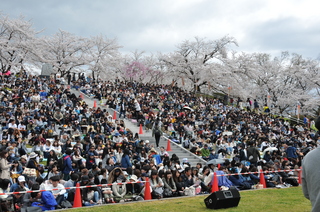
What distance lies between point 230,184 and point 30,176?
6763 mm

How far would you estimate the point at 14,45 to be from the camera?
36000 mm

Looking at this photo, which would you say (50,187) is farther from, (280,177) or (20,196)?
(280,177)

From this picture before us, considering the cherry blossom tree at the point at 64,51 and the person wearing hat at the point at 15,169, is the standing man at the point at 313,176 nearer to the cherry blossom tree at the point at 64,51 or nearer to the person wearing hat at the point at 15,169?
the person wearing hat at the point at 15,169

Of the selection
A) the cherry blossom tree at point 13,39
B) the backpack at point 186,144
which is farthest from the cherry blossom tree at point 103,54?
the backpack at point 186,144

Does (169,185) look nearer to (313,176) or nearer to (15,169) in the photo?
(15,169)

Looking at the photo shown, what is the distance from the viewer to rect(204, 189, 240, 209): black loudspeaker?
28.2 ft

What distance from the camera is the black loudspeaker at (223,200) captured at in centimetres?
861

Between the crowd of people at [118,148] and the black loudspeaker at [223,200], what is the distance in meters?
2.28

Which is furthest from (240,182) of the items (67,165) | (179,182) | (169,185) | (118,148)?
(67,165)

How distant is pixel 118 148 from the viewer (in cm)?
1407

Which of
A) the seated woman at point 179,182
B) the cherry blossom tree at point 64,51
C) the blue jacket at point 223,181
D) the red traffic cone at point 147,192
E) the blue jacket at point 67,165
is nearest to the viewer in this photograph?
the red traffic cone at point 147,192

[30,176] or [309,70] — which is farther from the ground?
[309,70]

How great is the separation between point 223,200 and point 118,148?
254 inches

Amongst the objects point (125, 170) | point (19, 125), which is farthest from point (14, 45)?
point (125, 170)
